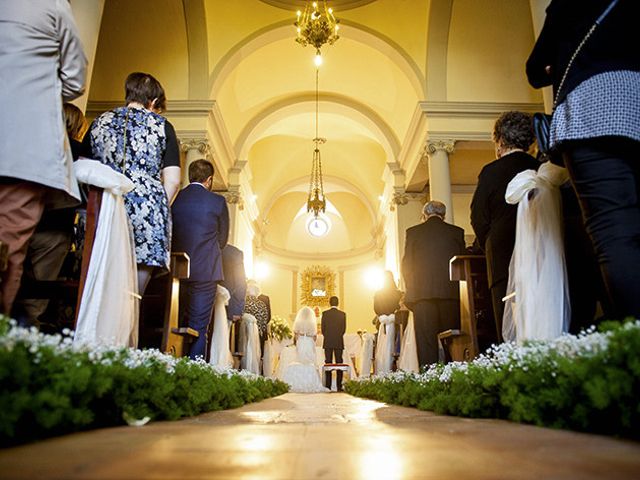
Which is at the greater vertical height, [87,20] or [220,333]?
[87,20]

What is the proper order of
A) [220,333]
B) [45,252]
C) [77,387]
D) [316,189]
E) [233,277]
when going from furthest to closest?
[316,189]
[233,277]
[220,333]
[45,252]
[77,387]

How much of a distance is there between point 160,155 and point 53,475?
8.36 feet

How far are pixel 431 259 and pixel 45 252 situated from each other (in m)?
3.18

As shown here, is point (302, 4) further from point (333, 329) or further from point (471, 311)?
point (471, 311)

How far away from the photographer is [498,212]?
328 centimetres

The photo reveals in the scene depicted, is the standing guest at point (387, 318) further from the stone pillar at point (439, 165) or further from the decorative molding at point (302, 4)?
the decorative molding at point (302, 4)

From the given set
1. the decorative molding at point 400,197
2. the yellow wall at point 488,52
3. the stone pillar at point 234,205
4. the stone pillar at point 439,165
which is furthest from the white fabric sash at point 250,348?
the decorative molding at point 400,197

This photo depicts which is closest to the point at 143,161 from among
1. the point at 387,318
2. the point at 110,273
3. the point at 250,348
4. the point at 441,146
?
the point at 110,273

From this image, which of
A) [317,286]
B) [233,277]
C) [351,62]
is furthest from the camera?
[317,286]

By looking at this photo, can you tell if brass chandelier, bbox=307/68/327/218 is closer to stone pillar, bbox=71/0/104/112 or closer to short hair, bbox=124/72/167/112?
stone pillar, bbox=71/0/104/112

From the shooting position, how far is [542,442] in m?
1.19

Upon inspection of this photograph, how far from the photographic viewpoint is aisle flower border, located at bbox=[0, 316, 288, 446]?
115 cm

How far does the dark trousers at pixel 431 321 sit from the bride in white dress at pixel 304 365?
5.21 meters

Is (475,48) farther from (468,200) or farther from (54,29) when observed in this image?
(54,29)
